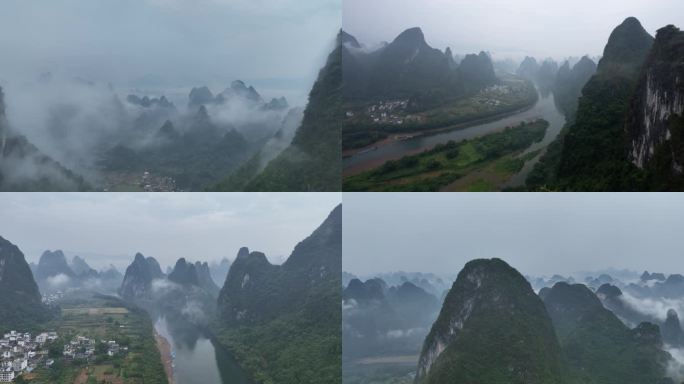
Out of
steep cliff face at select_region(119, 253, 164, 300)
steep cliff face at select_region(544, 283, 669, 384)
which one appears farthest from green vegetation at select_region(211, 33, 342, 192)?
steep cliff face at select_region(544, 283, 669, 384)

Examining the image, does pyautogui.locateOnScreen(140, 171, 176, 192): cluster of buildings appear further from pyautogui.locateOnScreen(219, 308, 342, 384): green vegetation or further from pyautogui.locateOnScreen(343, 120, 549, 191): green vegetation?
pyautogui.locateOnScreen(219, 308, 342, 384): green vegetation

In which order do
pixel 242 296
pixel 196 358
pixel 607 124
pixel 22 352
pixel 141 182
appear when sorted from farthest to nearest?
pixel 242 296, pixel 607 124, pixel 196 358, pixel 22 352, pixel 141 182

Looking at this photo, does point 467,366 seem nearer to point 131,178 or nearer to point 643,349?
point 643,349

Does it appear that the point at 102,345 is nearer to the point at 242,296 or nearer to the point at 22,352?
the point at 22,352

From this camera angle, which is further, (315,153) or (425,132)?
(425,132)

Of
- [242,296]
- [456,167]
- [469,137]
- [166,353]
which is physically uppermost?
[469,137]

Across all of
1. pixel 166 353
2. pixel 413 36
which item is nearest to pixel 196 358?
pixel 166 353
